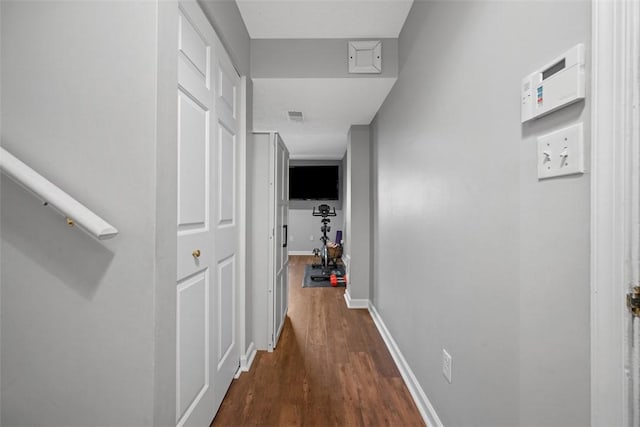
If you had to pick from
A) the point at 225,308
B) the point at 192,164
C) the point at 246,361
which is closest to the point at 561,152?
the point at 192,164

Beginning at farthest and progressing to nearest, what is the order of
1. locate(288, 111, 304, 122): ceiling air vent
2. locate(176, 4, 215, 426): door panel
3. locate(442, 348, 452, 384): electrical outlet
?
locate(288, 111, 304, 122): ceiling air vent
locate(442, 348, 452, 384): electrical outlet
locate(176, 4, 215, 426): door panel

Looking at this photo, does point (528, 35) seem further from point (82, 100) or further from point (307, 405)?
point (307, 405)

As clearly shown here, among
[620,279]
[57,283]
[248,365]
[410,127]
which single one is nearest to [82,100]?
[57,283]

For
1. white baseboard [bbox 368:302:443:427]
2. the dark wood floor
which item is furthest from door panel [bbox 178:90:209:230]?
white baseboard [bbox 368:302:443:427]

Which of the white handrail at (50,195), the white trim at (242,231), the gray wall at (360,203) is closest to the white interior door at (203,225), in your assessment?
the white trim at (242,231)

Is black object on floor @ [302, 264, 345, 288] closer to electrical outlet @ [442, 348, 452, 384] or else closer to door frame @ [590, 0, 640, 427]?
electrical outlet @ [442, 348, 452, 384]

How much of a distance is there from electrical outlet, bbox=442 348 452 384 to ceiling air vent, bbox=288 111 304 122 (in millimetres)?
2696

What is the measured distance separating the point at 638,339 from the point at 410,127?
1679 millimetres

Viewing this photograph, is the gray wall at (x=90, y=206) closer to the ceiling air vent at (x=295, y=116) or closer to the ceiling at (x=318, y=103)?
the ceiling at (x=318, y=103)

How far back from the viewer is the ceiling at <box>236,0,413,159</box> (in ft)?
6.66

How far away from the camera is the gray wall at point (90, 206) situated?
99cm

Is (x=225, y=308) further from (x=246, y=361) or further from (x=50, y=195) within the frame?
(x=50, y=195)

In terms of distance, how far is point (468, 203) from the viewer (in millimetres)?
1256

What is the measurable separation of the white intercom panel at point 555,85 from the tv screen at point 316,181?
6457 mm
